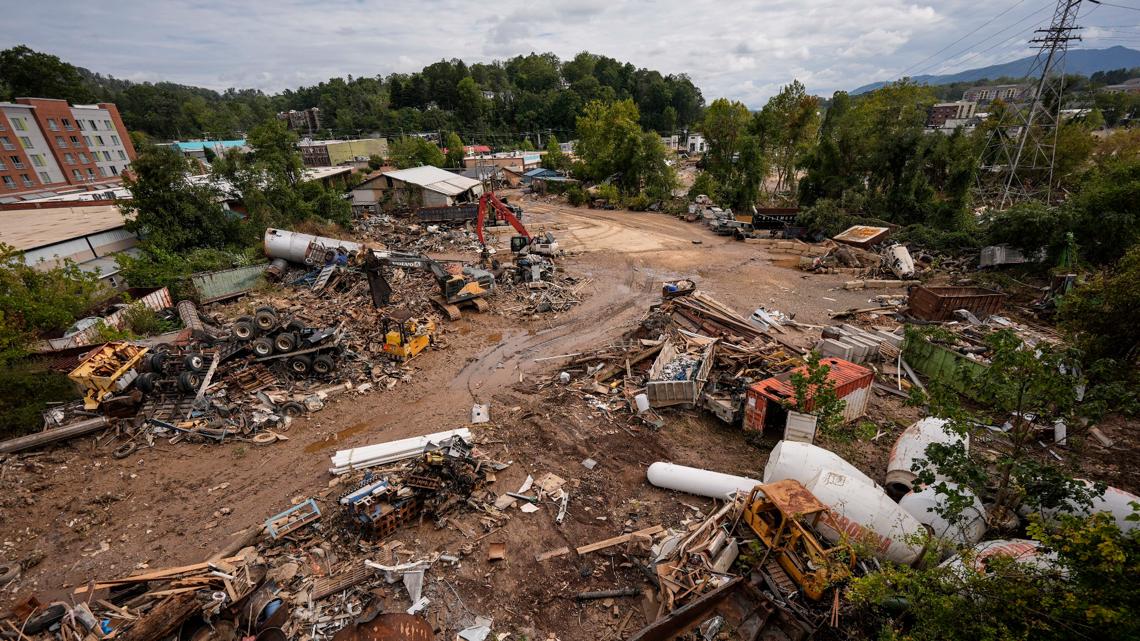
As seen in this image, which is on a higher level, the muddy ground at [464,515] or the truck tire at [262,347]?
the truck tire at [262,347]

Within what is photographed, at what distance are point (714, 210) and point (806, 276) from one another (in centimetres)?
1402

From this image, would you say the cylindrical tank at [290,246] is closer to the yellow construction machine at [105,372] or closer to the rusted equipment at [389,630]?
the yellow construction machine at [105,372]

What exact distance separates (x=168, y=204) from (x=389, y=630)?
25.3 meters

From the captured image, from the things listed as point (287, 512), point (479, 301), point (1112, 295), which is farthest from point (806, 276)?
point (287, 512)

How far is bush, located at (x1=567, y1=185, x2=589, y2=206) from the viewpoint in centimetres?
4309

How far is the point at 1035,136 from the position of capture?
31156 mm

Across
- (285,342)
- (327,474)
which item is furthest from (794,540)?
(285,342)

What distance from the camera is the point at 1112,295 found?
9.51 meters

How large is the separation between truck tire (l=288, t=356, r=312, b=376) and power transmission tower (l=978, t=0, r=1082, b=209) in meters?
38.0

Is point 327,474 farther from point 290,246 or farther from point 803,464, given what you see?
point 290,246

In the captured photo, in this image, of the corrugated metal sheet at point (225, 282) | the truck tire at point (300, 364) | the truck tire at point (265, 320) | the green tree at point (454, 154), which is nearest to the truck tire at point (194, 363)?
the truck tire at point (265, 320)

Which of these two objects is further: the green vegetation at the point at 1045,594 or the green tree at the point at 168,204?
the green tree at the point at 168,204

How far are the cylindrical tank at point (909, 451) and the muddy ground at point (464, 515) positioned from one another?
4.56 feet

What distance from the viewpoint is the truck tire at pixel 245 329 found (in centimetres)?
1366
